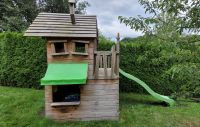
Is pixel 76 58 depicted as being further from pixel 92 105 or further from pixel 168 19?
pixel 168 19

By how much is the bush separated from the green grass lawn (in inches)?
64.9

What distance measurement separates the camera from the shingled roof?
866 centimetres

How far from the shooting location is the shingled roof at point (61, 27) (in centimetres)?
866

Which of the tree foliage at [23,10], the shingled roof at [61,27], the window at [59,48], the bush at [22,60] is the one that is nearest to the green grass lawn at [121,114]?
the bush at [22,60]

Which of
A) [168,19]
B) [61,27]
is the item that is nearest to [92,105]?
[61,27]

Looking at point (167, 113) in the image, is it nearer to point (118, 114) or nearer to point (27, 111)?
point (118, 114)

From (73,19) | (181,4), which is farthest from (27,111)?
(181,4)

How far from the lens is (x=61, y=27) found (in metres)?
8.97

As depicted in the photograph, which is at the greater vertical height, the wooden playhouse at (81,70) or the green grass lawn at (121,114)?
the wooden playhouse at (81,70)

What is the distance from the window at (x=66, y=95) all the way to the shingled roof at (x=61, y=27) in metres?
1.74

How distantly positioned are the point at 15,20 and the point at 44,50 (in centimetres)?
635

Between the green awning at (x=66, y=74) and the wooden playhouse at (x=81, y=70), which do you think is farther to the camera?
the wooden playhouse at (x=81, y=70)

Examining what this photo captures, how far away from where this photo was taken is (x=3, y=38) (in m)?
13.4

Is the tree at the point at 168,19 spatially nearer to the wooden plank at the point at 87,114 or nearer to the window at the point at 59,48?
the wooden plank at the point at 87,114
